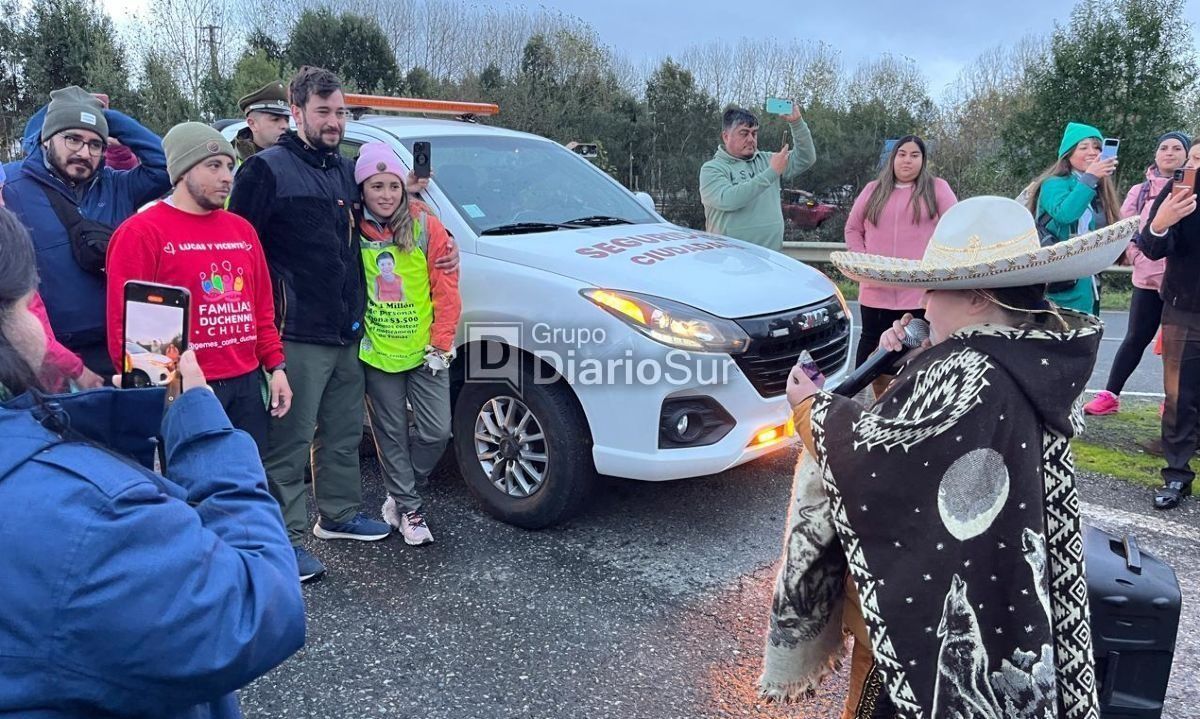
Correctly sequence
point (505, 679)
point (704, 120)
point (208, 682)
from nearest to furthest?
1. point (208, 682)
2. point (505, 679)
3. point (704, 120)

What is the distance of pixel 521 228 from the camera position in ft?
13.8

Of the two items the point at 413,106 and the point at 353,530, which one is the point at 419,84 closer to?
the point at 413,106

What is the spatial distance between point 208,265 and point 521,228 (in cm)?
161

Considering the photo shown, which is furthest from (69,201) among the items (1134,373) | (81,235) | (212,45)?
(212,45)

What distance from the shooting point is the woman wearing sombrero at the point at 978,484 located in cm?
172

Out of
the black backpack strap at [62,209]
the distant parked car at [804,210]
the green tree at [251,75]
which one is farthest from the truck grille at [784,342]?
the green tree at [251,75]

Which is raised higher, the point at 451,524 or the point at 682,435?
the point at 682,435

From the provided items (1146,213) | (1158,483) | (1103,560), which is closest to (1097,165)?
(1146,213)

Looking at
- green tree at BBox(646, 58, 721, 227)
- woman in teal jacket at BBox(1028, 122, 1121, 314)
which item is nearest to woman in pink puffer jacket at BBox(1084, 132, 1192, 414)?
woman in teal jacket at BBox(1028, 122, 1121, 314)

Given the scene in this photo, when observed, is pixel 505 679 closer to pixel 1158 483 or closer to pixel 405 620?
pixel 405 620

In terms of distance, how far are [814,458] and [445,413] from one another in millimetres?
2287

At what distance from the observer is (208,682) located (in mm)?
1100

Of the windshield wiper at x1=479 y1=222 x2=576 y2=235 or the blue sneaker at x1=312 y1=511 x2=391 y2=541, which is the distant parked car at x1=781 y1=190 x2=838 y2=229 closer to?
the windshield wiper at x1=479 y1=222 x2=576 y2=235

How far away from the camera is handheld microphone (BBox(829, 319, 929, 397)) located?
232cm
